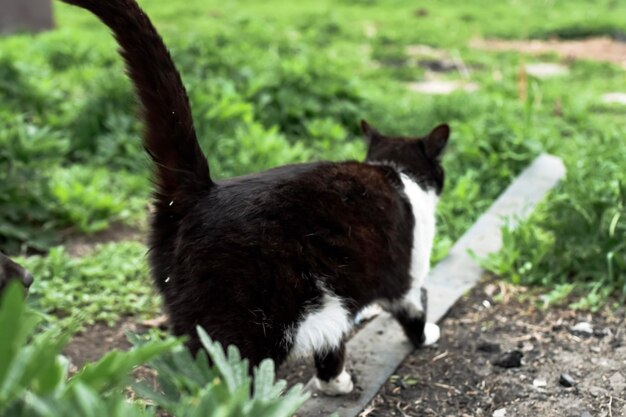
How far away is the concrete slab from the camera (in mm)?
3051

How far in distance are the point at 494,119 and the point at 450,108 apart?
831mm

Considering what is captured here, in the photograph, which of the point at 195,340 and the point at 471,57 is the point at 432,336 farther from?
the point at 471,57

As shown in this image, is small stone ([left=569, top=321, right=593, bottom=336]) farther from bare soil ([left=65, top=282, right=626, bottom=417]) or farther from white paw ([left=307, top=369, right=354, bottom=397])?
white paw ([left=307, top=369, right=354, bottom=397])

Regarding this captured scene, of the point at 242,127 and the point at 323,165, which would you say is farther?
the point at 242,127

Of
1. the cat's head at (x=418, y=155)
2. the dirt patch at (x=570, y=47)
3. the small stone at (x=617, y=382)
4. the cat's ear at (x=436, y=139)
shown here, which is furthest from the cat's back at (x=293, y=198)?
the dirt patch at (x=570, y=47)

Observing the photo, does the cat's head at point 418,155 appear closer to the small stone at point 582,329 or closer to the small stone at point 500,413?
the small stone at point 582,329

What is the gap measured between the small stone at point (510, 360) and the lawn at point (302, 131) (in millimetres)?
467

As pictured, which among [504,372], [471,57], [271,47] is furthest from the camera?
[471,57]

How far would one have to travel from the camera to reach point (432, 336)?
11.3 feet

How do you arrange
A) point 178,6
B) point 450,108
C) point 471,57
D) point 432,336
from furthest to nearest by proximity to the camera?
point 178,6
point 471,57
point 450,108
point 432,336

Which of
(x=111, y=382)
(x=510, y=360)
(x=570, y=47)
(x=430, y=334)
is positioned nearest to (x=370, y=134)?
(x=430, y=334)

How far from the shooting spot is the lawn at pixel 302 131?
384 cm

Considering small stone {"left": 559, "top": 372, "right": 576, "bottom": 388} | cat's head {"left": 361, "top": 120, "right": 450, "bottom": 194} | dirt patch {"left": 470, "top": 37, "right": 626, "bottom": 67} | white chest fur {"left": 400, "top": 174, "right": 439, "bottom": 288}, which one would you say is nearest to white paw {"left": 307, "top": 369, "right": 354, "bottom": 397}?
white chest fur {"left": 400, "top": 174, "right": 439, "bottom": 288}

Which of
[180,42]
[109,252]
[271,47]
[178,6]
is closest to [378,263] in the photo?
[109,252]
